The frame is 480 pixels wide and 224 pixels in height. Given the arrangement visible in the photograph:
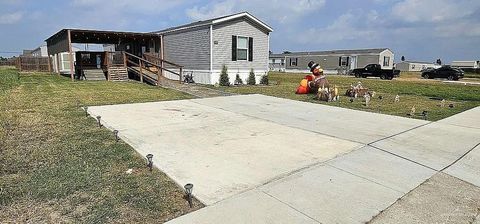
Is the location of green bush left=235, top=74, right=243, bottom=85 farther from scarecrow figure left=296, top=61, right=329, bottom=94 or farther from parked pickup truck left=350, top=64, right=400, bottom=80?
parked pickup truck left=350, top=64, right=400, bottom=80

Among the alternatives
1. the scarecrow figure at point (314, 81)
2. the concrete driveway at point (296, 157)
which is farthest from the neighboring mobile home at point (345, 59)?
the concrete driveway at point (296, 157)

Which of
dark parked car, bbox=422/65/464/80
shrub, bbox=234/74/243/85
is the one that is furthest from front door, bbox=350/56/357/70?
shrub, bbox=234/74/243/85

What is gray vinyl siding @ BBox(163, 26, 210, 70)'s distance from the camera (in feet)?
55.3

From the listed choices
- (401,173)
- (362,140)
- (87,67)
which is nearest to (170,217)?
(401,173)

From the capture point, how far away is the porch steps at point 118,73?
→ 736 inches

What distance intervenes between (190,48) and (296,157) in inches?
568

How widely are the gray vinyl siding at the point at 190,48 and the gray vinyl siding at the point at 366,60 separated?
29532 millimetres

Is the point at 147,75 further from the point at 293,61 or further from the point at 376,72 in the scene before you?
the point at 293,61

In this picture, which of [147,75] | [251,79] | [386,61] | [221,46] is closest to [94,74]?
[147,75]

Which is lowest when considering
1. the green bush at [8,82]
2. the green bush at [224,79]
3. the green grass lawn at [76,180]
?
the green grass lawn at [76,180]

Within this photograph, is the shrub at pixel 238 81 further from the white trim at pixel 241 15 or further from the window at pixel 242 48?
the white trim at pixel 241 15

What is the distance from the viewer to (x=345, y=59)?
43.1 metres

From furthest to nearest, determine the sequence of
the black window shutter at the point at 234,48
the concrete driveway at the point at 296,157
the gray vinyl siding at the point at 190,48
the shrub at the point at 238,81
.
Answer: the shrub at the point at 238,81 → the black window shutter at the point at 234,48 → the gray vinyl siding at the point at 190,48 → the concrete driveway at the point at 296,157

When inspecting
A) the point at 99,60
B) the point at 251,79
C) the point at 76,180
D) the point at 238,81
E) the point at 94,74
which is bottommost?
the point at 76,180
